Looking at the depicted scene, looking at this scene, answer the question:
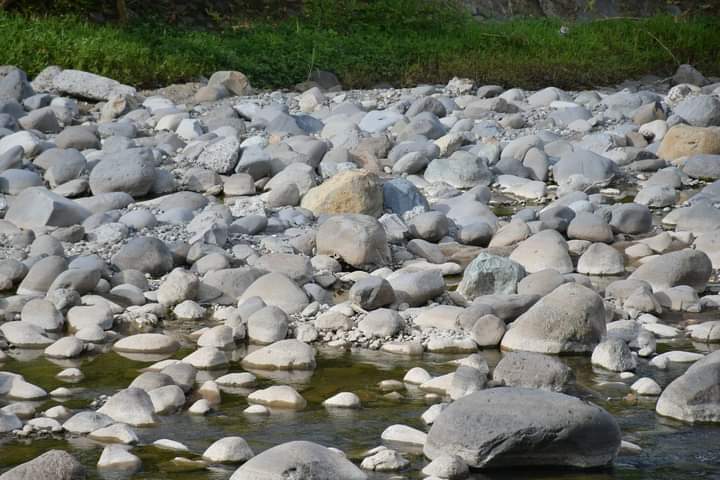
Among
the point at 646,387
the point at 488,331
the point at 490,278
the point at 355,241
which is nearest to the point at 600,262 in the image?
the point at 490,278

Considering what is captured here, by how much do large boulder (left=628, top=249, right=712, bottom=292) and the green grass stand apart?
22.2ft

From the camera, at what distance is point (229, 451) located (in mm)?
3533

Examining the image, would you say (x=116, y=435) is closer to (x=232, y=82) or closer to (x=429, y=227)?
(x=429, y=227)

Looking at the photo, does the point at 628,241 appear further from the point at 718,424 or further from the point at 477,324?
the point at 718,424

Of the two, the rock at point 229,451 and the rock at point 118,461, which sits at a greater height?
the rock at point 229,451

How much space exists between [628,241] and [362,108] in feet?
14.1

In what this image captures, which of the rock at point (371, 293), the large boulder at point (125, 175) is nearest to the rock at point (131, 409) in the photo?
the rock at point (371, 293)

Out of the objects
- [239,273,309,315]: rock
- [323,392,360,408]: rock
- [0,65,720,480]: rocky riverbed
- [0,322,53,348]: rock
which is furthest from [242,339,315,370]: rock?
[0,322,53,348]: rock

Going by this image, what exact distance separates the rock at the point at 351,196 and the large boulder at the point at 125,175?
47.5 inches

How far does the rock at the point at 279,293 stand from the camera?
17.8ft

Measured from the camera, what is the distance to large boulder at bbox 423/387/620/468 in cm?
346

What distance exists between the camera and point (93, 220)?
22.3 ft

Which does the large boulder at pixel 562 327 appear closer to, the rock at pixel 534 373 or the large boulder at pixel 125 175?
the rock at pixel 534 373

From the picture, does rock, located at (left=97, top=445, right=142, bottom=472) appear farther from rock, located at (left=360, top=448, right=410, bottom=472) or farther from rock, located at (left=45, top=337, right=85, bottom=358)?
rock, located at (left=45, top=337, right=85, bottom=358)
